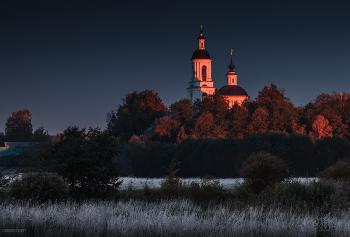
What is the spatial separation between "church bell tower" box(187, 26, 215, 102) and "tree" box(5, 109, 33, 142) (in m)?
42.1

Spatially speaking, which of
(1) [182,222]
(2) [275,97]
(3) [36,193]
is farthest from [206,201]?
(2) [275,97]

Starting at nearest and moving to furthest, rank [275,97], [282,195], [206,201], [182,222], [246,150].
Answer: [182,222]
[282,195]
[206,201]
[246,150]
[275,97]

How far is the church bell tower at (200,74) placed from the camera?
4542 inches

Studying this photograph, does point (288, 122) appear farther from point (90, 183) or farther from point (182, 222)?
point (182, 222)

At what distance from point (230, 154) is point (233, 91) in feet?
159

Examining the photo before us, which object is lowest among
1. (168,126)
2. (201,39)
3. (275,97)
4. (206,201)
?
(206,201)

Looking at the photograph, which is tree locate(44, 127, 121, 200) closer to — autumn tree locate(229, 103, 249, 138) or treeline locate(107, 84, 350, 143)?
treeline locate(107, 84, 350, 143)

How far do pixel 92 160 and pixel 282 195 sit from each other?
371 inches

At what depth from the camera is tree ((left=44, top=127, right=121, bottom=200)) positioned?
21.9 m

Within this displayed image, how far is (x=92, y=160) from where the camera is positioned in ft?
73.1

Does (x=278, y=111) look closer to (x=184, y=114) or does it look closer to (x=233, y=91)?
(x=184, y=114)

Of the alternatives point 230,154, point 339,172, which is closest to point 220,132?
point 230,154

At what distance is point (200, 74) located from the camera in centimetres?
11606

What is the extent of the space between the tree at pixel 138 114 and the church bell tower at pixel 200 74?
77.3ft
